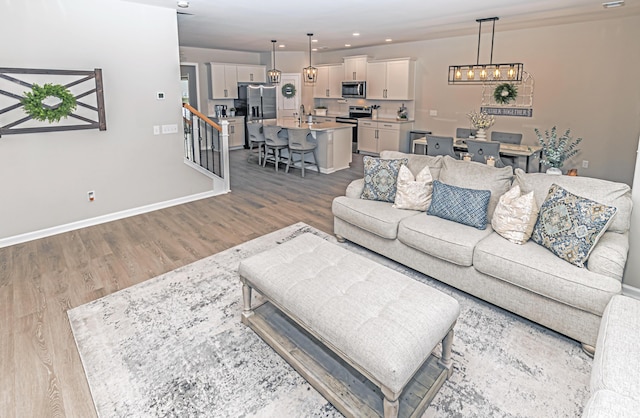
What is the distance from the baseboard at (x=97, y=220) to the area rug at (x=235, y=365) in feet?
6.61

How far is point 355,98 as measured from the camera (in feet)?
32.8

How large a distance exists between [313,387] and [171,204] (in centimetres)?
415

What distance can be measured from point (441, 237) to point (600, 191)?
122 centimetres

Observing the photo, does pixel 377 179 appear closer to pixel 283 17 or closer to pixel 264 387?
pixel 264 387

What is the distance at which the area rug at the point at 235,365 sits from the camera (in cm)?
206

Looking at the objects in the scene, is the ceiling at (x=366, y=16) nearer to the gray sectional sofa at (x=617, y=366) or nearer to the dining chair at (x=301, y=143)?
the dining chair at (x=301, y=143)

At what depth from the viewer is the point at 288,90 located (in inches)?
424

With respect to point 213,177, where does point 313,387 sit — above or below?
below

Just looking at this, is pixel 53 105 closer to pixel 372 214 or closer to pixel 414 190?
pixel 372 214

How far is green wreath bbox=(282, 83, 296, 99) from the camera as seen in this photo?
A: 1074 cm

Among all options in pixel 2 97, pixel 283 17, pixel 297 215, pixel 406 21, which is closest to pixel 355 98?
pixel 406 21

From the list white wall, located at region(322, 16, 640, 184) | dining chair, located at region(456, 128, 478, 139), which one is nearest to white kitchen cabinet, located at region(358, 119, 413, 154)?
white wall, located at region(322, 16, 640, 184)

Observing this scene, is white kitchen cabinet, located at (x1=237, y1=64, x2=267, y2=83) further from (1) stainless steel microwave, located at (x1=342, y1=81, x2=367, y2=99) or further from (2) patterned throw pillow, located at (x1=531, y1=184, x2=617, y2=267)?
(2) patterned throw pillow, located at (x1=531, y1=184, x2=617, y2=267)

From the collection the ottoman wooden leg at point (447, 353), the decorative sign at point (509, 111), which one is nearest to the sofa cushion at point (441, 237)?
the ottoman wooden leg at point (447, 353)
